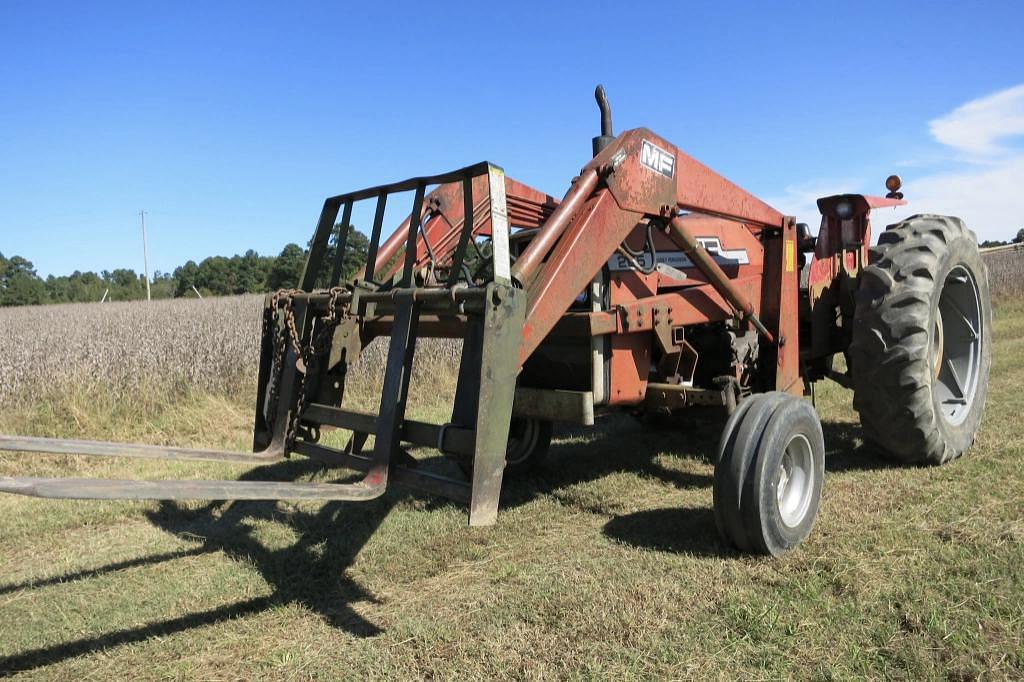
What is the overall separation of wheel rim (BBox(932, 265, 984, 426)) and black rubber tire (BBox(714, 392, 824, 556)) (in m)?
2.51

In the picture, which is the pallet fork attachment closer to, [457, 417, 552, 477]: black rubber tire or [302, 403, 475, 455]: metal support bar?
[302, 403, 475, 455]: metal support bar

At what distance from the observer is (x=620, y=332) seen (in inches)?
165

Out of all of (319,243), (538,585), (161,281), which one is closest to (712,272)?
(538,585)

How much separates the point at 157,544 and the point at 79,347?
17.8 feet

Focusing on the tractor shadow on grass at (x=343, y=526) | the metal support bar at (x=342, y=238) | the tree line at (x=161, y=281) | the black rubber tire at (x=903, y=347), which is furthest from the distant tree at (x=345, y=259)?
the tree line at (x=161, y=281)

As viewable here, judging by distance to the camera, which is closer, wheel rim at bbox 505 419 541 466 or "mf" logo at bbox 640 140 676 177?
"mf" logo at bbox 640 140 676 177

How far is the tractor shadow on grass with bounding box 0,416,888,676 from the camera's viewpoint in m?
3.35

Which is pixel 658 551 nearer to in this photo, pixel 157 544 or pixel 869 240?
pixel 157 544

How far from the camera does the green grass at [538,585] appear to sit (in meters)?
2.85

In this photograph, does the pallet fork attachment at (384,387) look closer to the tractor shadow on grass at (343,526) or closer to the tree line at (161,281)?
the tractor shadow on grass at (343,526)

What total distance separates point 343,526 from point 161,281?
77.7 meters

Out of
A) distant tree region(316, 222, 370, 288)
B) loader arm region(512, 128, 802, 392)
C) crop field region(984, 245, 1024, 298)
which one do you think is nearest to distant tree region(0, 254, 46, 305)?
distant tree region(316, 222, 370, 288)

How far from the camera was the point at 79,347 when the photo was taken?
8.76 m

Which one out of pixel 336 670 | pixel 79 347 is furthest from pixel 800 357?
pixel 79 347
